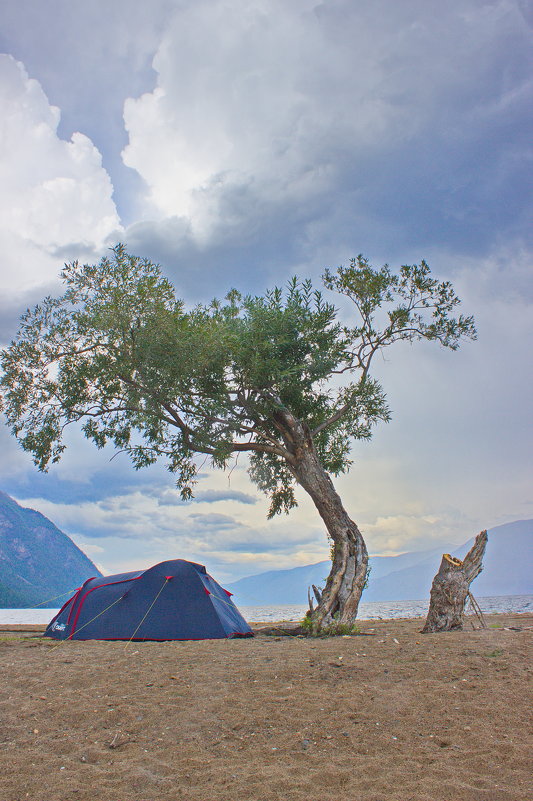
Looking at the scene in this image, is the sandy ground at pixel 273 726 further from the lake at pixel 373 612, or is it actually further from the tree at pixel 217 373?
the lake at pixel 373 612

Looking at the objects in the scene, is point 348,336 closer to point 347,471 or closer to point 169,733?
point 347,471

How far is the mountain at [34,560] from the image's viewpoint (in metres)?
126

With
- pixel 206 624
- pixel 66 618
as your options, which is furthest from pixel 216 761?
pixel 66 618

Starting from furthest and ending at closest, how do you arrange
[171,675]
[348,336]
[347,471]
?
[347,471] → [348,336] → [171,675]

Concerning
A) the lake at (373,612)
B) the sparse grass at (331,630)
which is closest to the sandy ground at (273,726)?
the sparse grass at (331,630)

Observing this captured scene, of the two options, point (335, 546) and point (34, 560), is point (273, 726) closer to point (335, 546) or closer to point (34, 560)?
point (335, 546)

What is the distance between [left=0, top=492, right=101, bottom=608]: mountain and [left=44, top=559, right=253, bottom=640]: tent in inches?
4381

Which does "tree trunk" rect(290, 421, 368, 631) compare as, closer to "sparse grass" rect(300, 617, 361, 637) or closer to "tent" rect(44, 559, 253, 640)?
"sparse grass" rect(300, 617, 361, 637)

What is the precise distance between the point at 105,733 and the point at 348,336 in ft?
46.8

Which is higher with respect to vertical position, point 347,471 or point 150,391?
point 150,391

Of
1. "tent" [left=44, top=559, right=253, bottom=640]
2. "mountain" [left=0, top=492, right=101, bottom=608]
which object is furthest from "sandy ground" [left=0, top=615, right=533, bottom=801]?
"mountain" [left=0, top=492, right=101, bottom=608]

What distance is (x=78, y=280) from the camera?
16.9 metres

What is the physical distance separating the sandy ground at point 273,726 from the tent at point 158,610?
11.3 feet

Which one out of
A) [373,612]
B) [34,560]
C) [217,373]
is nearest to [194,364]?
[217,373]
